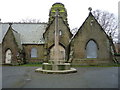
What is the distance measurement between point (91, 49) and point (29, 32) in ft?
50.9

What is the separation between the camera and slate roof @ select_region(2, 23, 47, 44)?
1284 inches

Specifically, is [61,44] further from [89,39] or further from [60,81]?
[60,81]

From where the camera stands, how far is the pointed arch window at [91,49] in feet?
87.4

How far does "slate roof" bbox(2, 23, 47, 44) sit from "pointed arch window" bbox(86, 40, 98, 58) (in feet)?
34.5

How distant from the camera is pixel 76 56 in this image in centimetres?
2648

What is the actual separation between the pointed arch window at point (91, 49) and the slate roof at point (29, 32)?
34.5 ft

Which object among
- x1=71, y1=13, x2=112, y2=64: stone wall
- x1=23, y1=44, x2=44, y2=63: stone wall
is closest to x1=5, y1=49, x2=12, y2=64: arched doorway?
x1=23, y1=44, x2=44, y2=63: stone wall

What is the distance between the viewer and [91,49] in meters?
26.8

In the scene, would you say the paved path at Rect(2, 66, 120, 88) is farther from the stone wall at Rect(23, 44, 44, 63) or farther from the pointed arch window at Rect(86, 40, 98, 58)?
the stone wall at Rect(23, 44, 44, 63)

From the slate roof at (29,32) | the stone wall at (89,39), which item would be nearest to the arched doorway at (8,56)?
the slate roof at (29,32)

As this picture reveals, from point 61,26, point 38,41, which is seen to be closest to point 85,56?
point 61,26

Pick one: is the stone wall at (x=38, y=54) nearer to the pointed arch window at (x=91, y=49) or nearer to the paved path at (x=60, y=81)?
the pointed arch window at (x=91, y=49)

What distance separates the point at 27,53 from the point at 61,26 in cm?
934

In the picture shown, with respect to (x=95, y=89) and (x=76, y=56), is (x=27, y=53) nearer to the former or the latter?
(x=76, y=56)
